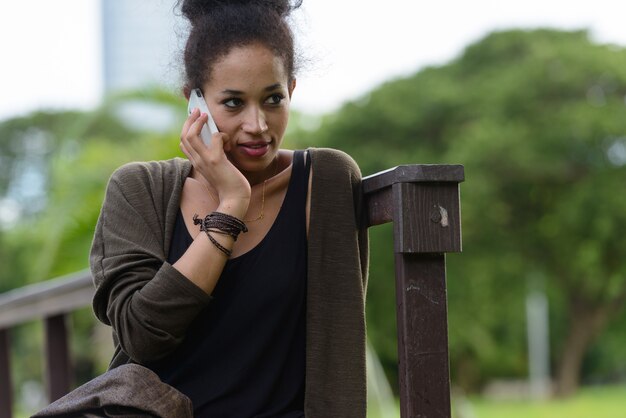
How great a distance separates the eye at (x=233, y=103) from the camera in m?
2.05

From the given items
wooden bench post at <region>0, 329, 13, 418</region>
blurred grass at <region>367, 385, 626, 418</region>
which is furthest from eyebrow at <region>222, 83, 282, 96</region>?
blurred grass at <region>367, 385, 626, 418</region>

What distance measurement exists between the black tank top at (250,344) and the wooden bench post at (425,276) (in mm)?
325

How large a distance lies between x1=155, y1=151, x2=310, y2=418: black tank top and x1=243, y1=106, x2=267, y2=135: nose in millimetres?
249

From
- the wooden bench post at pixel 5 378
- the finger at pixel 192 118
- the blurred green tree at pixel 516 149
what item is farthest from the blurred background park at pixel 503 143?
the finger at pixel 192 118

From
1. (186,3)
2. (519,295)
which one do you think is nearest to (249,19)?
(186,3)

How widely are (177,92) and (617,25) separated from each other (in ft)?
65.2

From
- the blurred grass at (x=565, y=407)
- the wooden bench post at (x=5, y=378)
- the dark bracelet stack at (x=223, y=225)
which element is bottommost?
the blurred grass at (x=565, y=407)

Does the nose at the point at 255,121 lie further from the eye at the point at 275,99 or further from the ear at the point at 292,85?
the ear at the point at 292,85

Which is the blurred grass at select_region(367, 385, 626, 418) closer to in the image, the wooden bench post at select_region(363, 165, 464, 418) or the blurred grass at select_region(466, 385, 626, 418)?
the blurred grass at select_region(466, 385, 626, 418)

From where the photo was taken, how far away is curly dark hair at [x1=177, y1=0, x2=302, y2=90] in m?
2.06

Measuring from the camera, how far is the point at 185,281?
6.44ft

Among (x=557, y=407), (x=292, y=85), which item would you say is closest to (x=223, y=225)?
(x=292, y=85)

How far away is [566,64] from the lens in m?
18.3

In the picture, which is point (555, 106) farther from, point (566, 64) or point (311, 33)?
point (311, 33)
